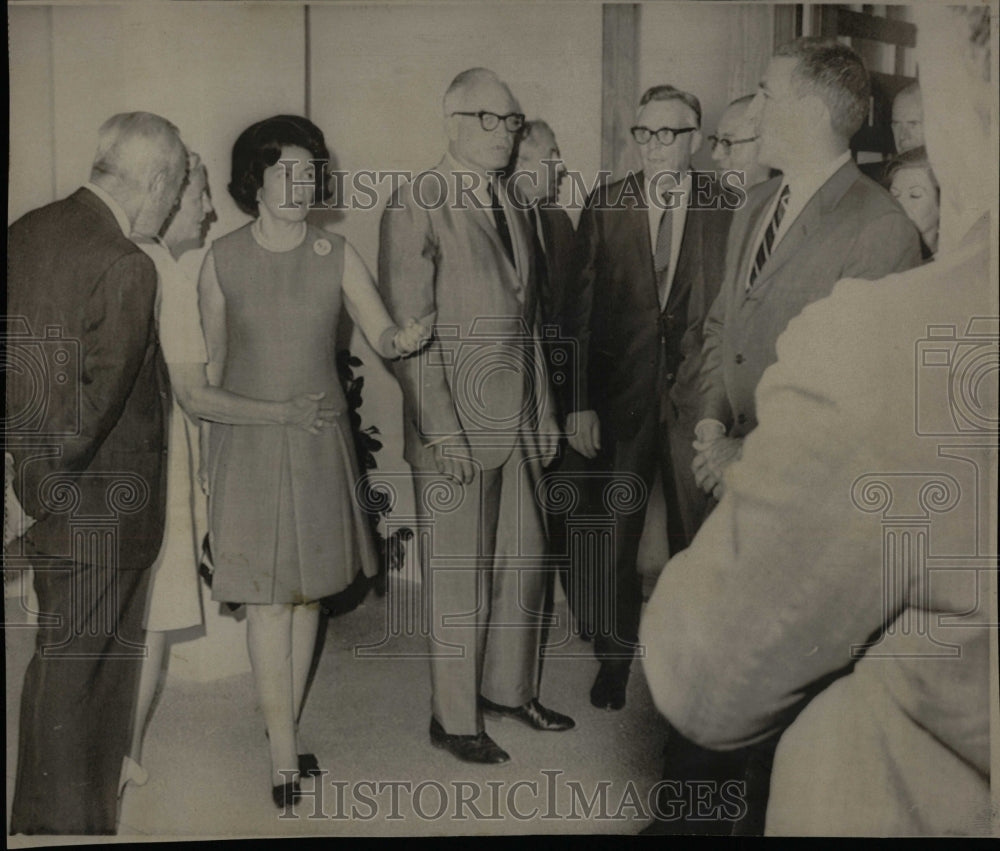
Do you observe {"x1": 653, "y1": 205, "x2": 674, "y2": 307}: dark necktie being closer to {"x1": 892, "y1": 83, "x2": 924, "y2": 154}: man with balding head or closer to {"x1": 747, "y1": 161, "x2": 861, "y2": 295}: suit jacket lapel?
{"x1": 747, "y1": 161, "x2": 861, "y2": 295}: suit jacket lapel

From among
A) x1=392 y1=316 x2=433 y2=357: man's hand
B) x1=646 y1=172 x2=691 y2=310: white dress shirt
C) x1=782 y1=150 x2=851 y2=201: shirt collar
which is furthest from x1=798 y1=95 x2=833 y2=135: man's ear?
x1=392 y1=316 x2=433 y2=357: man's hand

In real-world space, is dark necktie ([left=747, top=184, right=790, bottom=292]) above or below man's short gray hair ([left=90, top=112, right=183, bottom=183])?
below

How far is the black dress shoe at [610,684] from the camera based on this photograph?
4344mm

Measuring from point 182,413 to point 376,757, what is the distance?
4.03 feet

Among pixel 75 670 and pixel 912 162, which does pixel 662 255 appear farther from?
pixel 75 670

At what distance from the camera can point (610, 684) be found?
4348 millimetres

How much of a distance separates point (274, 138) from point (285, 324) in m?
0.57

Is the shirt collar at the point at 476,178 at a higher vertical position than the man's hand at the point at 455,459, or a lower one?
higher

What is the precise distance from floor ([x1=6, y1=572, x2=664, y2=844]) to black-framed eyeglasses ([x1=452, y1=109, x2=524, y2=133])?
4.89 ft

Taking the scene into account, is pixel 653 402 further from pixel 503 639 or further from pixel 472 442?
pixel 503 639

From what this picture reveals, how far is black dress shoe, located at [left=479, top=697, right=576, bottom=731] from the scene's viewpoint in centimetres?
436

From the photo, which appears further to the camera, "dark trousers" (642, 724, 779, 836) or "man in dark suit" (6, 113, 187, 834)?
"dark trousers" (642, 724, 779, 836)

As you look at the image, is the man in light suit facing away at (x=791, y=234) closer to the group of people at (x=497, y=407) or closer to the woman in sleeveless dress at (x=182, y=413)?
the group of people at (x=497, y=407)

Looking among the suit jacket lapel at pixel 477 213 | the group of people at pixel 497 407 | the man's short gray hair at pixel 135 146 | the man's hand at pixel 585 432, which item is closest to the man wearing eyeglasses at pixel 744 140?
the group of people at pixel 497 407
